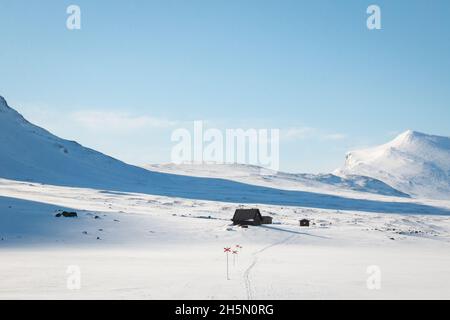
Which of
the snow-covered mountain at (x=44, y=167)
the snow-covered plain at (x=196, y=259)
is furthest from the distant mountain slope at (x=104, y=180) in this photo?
the snow-covered plain at (x=196, y=259)

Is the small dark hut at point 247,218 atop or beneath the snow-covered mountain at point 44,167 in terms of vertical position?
beneath

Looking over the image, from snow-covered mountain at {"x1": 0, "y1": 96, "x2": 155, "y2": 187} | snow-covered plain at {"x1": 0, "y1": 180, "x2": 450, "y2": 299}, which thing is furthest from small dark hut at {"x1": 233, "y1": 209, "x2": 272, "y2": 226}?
snow-covered mountain at {"x1": 0, "y1": 96, "x2": 155, "y2": 187}

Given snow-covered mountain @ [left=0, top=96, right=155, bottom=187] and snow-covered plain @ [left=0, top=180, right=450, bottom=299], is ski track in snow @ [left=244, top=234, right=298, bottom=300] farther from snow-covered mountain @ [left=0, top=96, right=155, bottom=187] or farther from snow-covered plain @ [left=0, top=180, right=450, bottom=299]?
snow-covered mountain @ [left=0, top=96, right=155, bottom=187]

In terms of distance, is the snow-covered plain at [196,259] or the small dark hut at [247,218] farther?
the small dark hut at [247,218]

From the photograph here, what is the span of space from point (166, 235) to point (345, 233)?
2100 centimetres

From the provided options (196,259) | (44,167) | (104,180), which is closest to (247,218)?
(196,259)

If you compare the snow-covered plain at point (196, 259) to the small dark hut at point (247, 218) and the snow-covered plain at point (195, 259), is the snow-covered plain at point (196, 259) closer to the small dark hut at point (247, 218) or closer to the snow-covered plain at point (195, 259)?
the snow-covered plain at point (195, 259)

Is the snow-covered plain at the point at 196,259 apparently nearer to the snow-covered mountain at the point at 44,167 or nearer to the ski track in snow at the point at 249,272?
the ski track in snow at the point at 249,272

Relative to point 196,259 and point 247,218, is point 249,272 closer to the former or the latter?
point 196,259

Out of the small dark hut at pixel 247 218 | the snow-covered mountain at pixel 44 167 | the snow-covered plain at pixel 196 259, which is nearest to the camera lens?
the snow-covered plain at pixel 196 259

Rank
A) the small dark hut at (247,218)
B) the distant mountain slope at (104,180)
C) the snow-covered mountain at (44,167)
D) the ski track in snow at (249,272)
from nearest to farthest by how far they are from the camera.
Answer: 1. the ski track in snow at (249,272)
2. the small dark hut at (247,218)
3. the snow-covered mountain at (44,167)
4. the distant mountain slope at (104,180)

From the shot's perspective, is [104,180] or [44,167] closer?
[44,167]
